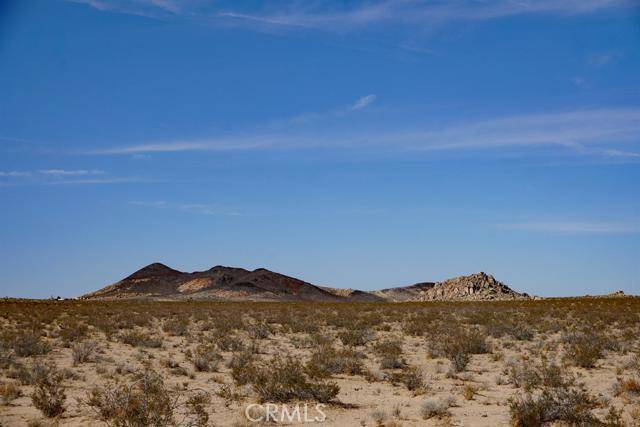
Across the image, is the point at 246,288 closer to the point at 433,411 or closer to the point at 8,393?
the point at 8,393

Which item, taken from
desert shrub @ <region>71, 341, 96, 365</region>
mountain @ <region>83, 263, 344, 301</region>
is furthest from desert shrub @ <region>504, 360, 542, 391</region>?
mountain @ <region>83, 263, 344, 301</region>

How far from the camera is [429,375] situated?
564 inches

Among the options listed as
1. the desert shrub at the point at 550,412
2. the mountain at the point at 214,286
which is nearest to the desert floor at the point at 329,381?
the desert shrub at the point at 550,412

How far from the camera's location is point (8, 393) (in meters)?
11.4

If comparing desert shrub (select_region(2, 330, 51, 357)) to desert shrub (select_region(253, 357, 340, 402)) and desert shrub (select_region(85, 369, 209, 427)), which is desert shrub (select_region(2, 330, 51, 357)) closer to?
desert shrub (select_region(85, 369, 209, 427))

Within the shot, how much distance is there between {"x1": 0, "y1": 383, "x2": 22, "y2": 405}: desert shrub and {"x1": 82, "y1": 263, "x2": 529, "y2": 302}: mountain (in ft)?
256

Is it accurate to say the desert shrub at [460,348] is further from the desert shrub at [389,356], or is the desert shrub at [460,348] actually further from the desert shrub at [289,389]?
the desert shrub at [289,389]

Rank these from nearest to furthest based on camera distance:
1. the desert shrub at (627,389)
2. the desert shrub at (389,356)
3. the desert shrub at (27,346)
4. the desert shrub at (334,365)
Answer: the desert shrub at (627,389), the desert shrub at (334,365), the desert shrub at (389,356), the desert shrub at (27,346)

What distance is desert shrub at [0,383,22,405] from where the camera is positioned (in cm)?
1119

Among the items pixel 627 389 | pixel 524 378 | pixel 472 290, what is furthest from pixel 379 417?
pixel 472 290

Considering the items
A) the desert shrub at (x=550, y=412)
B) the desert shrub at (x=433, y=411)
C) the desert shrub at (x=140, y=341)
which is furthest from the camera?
the desert shrub at (x=140, y=341)

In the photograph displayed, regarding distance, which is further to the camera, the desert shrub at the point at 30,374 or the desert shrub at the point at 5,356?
the desert shrub at the point at 5,356

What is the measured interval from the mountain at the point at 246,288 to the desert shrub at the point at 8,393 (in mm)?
77916

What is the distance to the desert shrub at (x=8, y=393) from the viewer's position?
11.2 metres
